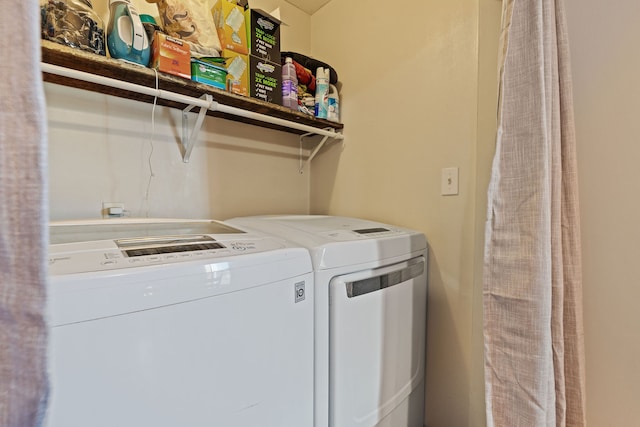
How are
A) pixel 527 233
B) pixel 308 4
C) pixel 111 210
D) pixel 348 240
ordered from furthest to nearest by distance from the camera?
pixel 308 4 → pixel 111 210 → pixel 348 240 → pixel 527 233

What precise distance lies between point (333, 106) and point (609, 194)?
121 centimetres

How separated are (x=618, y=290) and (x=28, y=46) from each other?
1.53 m

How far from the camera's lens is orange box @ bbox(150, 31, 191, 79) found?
1.04 meters

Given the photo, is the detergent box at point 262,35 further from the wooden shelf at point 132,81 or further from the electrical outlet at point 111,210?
the electrical outlet at point 111,210

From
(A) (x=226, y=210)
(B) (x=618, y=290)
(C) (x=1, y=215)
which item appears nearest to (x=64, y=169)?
(A) (x=226, y=210)

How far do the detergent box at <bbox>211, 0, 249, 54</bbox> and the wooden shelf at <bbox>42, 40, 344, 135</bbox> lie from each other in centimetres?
22

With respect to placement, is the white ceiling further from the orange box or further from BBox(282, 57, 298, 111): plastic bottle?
the orange box

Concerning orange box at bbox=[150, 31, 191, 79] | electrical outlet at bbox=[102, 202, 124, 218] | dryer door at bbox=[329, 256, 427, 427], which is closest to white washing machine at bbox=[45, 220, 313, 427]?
dryer door at bbox=[329, 256, 427, 427]

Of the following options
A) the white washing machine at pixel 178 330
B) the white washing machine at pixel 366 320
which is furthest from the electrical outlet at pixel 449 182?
the white washing machine at pixel 178 330

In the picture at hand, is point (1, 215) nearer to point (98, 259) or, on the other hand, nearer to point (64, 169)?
point (98, 259)

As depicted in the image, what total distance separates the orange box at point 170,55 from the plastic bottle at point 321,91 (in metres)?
0.66

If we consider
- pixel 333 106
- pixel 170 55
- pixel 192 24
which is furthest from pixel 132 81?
pixel 333 106

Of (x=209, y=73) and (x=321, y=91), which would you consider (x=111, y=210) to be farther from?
(x=321, y=91)

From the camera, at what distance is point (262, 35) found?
4.36 ft
